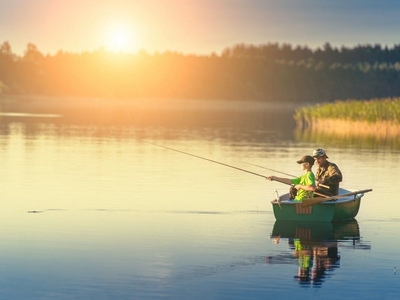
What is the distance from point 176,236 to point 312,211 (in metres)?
2.77

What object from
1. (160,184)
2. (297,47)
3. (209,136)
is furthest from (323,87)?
(160,184)

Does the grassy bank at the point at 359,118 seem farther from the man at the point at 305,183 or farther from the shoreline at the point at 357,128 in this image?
the man at the point at 305,183

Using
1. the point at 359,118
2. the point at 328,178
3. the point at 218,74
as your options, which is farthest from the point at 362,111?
the point at 218,74

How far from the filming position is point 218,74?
173 m

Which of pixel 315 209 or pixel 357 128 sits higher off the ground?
pixel 315 209

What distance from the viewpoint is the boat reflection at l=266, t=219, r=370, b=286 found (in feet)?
45.2

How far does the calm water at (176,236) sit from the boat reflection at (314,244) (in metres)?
0.02

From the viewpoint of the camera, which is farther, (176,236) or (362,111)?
(362,111)

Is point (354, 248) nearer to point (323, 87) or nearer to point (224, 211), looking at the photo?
point (224, 211)

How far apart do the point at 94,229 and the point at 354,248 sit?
424 centimetres

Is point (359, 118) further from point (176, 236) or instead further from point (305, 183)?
point (176, 236)

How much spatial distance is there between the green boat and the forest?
143 m

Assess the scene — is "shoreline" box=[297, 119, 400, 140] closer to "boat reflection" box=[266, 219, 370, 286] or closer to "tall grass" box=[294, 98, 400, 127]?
"tall grass" box=[294, 98, 400, 127]

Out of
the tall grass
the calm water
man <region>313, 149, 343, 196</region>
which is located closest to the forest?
the tall grass
